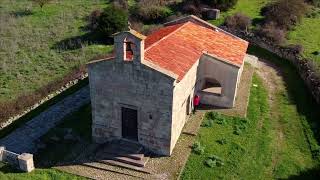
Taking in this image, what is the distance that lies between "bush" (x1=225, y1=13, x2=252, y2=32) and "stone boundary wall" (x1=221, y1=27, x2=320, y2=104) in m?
1.32

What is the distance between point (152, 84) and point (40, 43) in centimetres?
1948

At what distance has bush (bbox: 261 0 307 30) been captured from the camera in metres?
36.7

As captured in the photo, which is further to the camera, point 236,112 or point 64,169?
point 236,112

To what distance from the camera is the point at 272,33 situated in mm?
34125

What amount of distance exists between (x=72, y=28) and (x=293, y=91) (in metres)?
21.3

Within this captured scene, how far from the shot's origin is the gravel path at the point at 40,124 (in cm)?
2212

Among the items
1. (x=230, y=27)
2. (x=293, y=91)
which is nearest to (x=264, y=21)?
(x=230, y=27)

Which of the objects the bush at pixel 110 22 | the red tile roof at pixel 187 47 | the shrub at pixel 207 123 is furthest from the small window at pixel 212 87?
the bush at pixel 110 22

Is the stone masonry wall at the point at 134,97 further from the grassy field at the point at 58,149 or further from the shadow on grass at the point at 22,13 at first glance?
the shadow on grass at the point at 22,13

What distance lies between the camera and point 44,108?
25.7 meters

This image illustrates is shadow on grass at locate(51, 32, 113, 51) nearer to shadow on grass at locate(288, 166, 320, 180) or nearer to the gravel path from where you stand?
the gravel path

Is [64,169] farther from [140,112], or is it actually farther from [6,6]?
[6,6]

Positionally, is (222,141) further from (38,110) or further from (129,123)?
(38,110)

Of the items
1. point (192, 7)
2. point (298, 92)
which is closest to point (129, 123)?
point (298, 92)
